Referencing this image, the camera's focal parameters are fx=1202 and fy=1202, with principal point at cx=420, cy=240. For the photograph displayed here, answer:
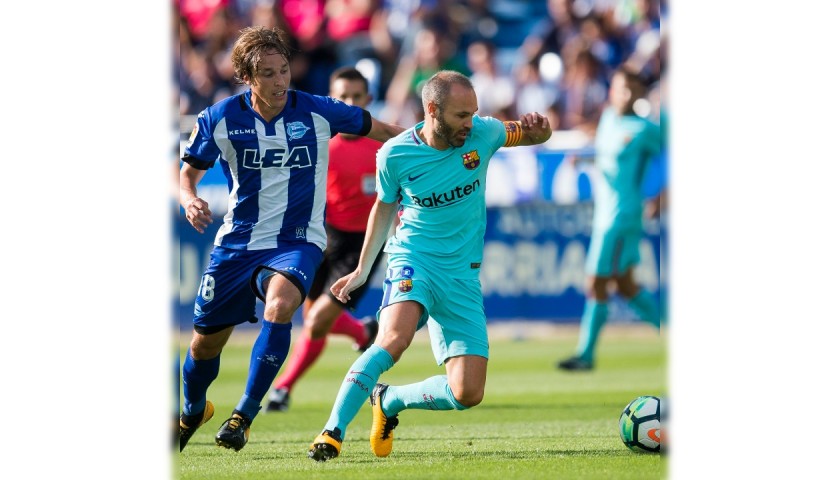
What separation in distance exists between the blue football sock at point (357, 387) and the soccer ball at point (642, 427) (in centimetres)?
132

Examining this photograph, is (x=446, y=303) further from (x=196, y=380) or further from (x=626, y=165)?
(x=626, y=165)

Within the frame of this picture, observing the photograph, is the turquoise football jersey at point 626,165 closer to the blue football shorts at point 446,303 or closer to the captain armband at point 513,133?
the captain armband at point 513,133

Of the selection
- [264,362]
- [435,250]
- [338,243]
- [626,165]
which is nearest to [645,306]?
[626,165]

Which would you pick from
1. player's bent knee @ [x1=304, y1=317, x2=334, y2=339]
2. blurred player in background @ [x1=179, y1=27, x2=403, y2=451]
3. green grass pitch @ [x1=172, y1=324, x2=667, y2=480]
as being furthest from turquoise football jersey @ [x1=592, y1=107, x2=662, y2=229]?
blurred player in background @ [x1=179, y1=27, x2=403, y2=451]

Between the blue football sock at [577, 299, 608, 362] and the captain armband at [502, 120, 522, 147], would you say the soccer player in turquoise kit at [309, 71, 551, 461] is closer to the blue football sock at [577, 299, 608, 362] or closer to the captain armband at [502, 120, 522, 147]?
the captain armband at [502, 120, 522, 147]

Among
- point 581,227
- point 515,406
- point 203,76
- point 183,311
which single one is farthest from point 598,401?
point 203,76

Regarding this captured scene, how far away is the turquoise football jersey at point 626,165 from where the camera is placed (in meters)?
11.5

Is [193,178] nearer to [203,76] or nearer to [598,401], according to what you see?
[598,401]

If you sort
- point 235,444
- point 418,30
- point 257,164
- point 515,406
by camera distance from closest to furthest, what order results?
point 235,444, point 257,164, point 515,406, point 418,30

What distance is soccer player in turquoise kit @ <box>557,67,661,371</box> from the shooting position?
11.4 m

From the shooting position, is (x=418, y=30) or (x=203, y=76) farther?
(x=418, y=30)

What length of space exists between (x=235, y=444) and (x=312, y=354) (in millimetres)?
2893

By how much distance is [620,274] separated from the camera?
37.6 ft

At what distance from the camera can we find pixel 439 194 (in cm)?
626
